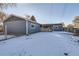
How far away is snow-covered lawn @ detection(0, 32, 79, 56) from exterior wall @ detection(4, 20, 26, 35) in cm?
17

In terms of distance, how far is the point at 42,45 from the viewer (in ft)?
16.8

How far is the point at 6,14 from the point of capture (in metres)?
5.11

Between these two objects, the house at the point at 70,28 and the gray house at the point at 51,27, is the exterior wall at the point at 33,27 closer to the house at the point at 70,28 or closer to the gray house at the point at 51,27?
the gray house at the point at 51,27

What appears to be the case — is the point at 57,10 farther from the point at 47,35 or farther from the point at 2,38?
the point at 2,38

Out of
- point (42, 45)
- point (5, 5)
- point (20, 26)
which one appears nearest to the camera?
point (5, 5)

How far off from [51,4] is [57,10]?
0.77ft

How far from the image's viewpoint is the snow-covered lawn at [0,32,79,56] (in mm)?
5066

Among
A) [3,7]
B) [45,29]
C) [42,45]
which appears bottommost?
[42,45]

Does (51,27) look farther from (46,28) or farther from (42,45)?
(42,45)

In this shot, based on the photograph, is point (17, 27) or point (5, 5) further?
point (17, 27)

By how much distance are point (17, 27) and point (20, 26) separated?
0.29 ft

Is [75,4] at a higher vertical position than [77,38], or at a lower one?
higher

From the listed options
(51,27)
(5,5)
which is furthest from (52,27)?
(5,5)

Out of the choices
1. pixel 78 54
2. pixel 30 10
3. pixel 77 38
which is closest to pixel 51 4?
pixel 30 10
